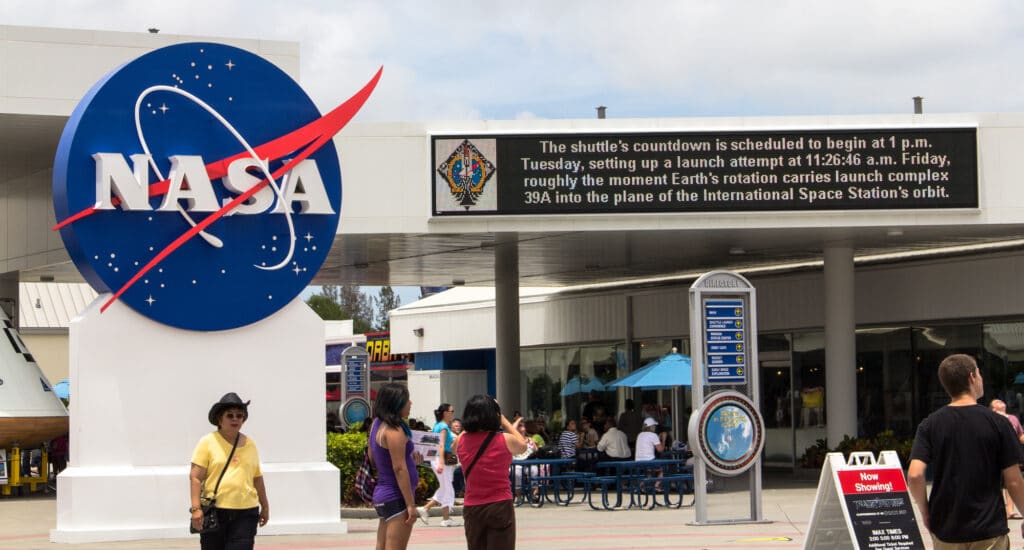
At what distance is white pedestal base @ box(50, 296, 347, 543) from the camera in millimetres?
16281

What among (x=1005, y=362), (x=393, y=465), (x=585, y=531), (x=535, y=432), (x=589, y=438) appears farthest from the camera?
(x=535, y=432)

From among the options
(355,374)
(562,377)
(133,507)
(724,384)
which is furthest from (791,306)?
(133,507)

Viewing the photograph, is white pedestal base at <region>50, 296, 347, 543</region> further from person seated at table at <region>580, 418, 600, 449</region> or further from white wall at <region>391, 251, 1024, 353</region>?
white wall at <region>391, 251, 1024, 353</region>

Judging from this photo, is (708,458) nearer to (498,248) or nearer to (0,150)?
(498,248)

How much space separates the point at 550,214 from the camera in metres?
22.6

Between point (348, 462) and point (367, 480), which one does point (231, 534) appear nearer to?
point (367, 480)

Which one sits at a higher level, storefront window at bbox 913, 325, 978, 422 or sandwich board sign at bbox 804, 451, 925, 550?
storefront window at bbox 913, 325, 978, 422

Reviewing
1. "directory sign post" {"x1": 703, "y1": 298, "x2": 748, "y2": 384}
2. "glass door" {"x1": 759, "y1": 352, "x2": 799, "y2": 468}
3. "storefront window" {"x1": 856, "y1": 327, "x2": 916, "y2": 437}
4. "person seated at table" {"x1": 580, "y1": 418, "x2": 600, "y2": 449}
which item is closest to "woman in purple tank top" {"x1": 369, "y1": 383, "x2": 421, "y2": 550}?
"directory sign post" {"x1": 703, "y1": 298, "x2": 748, "y2": 384}

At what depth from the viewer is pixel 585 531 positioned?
1789 cm

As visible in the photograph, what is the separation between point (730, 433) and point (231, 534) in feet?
28.9

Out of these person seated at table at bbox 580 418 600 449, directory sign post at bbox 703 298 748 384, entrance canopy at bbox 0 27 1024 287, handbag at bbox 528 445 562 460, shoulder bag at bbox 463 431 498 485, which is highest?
entrance canopy at bbox 0 27 1024 287

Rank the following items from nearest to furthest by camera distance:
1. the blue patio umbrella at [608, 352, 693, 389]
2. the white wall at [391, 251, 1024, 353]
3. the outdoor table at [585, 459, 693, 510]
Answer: the outdoor table at [585, 459, 693, 510] < the blue patio umbrella at [608, 352, 693, 389] < the white wall at [391, 251, 1024, 353]

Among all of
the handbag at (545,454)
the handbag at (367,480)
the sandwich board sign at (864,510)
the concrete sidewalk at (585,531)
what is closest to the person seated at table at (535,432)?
the handbag at (545,454)

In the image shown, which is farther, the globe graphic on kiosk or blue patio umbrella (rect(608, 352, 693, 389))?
blue patio umbrella (rect(608, 352, 693, 389))
